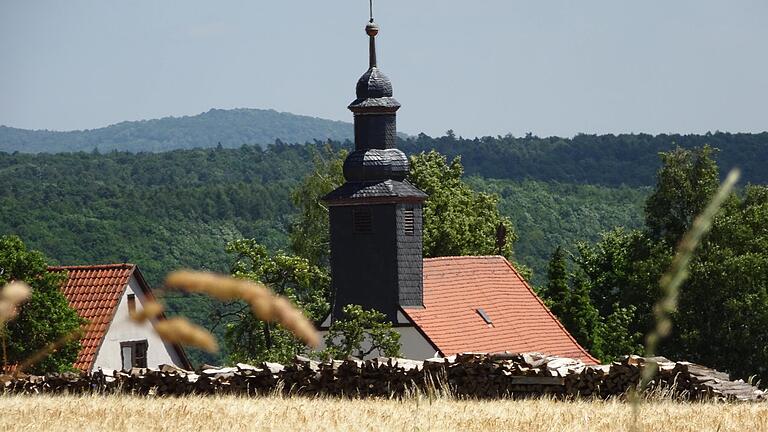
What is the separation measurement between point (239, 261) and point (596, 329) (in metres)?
15.1

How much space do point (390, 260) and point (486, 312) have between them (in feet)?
11.3

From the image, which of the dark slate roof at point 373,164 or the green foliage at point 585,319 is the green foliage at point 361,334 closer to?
the dark slate roof at point 373,164

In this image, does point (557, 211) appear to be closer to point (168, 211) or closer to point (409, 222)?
point (168, 211)

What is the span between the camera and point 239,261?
143ft

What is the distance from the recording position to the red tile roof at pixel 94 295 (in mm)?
33938

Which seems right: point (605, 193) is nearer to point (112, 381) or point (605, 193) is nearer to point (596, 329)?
point (596, 329)

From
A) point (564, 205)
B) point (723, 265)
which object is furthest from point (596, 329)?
point (564, 205)

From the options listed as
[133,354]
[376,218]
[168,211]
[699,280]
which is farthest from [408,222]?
[168,211]

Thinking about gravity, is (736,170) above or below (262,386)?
above

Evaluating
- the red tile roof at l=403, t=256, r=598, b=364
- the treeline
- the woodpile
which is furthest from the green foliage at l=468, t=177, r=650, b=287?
the woodpile

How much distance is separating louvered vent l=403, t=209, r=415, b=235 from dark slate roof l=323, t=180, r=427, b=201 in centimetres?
59

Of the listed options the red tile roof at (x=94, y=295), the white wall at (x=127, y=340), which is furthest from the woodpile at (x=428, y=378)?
the red tile roof at (x=94, y=295)

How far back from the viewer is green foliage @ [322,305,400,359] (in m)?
38.2

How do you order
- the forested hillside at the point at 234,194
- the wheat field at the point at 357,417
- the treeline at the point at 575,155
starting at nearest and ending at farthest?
1. the wheat field at the point at 357,417
2. the forested hillside at the point at 234,194
3. the treeline at the point at 575,155
